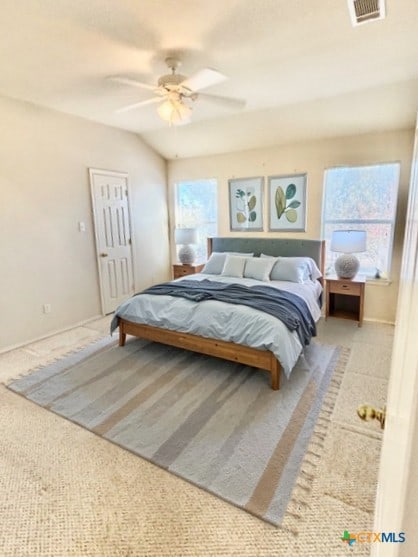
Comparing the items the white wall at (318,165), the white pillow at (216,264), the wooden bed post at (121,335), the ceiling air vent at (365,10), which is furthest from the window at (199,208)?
the ceiling air vent at (365,10)

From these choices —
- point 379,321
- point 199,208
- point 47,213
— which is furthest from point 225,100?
point 379,321

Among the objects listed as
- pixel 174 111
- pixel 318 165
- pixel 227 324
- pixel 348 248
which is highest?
pixel 174 111

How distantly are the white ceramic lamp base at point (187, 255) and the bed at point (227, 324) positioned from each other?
1068mm

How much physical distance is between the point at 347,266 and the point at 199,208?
2.61 metres

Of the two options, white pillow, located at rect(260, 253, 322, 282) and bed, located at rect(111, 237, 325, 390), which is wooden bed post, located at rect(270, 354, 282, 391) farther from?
white pillow, located at rect(260, 253, 322, 282)

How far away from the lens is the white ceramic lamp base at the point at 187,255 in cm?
514

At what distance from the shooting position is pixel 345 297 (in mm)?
4258

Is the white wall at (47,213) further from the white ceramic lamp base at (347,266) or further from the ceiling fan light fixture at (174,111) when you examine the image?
the white ceramic lamp base at (347,266)

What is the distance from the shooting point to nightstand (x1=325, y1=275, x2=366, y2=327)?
3.82m

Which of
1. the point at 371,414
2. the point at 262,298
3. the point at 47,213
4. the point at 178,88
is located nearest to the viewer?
the point at 371,414

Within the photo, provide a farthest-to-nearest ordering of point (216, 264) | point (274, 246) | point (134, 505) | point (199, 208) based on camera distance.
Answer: point (199, 208), point (274, 246), point (216, 264), point (134, 505)

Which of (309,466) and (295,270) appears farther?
(295,270)

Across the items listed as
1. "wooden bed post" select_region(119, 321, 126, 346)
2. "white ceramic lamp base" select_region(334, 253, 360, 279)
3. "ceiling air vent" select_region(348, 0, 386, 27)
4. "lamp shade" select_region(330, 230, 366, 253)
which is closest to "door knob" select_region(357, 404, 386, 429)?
"ceiling air vent" select_region(348, 0, 386, 27)

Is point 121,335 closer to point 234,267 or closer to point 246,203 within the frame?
point 234,267
